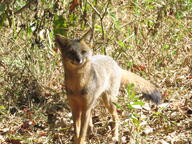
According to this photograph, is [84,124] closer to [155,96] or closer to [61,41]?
[61,41]

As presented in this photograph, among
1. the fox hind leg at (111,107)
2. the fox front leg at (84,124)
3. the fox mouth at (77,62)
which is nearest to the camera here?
the fox mouth at (77,62)

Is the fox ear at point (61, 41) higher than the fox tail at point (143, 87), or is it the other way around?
the fox ear at point (61, 41)

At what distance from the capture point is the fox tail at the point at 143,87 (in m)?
5.36

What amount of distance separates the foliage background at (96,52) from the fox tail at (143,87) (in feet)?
0.54

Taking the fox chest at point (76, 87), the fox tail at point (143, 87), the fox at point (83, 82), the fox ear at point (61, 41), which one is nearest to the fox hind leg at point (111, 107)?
the fox at point (83, 82)

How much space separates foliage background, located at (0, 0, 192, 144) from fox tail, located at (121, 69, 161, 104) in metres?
0.16

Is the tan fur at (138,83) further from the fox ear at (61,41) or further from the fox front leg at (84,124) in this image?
the fox ear at (61,41)

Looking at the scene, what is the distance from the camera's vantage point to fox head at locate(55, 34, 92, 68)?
4.34 meters

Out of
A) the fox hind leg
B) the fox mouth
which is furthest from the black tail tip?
the fox mouth

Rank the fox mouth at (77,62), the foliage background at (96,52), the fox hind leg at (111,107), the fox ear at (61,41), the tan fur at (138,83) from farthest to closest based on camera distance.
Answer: the tan fur at (138,83), the fox hind leg at (111,107), the foliage background at (96,52), the fox ear at (61,41), the fox mouth at (77,62)

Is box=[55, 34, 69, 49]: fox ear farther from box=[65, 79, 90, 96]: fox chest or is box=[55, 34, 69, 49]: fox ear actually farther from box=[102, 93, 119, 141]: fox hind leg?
box=[102, 93, 119, 141]: fox hind leg

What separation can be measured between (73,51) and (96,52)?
185cm

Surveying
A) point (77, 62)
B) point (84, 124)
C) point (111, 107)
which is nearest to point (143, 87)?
point (111, 107)

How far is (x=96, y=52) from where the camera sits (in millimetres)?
6219
